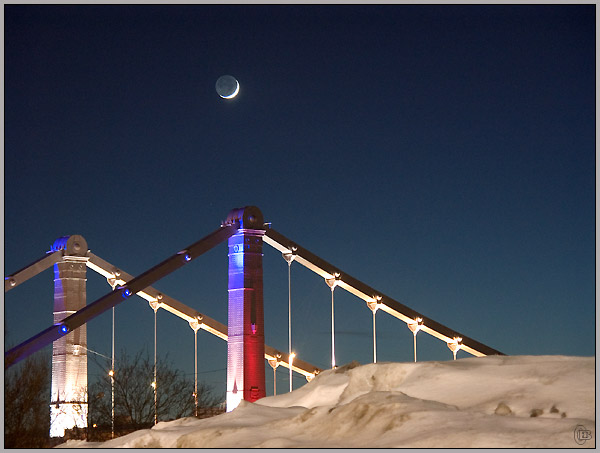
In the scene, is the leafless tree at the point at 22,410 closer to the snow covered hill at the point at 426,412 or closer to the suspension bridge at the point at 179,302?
the suspension bridge at the point at 179,302

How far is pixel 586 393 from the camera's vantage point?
13680 millimetres

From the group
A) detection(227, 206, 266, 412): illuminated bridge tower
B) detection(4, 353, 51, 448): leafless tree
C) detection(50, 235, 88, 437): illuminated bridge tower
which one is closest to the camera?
detection(4, 353, 51, 448): leafless tree

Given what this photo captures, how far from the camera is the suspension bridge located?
4778 centimetres

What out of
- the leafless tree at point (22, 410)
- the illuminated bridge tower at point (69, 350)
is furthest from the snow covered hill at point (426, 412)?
the illuminated bridge tower at point (69, 350)

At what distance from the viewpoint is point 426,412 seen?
13.4m

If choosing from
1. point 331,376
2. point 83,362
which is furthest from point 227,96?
point 331,376

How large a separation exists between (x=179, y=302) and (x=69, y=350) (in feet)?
23.7

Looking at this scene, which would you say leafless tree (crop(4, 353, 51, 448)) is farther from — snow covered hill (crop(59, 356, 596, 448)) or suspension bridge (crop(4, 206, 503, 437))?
snow covered hill (crop(59, 356, 596, 448))

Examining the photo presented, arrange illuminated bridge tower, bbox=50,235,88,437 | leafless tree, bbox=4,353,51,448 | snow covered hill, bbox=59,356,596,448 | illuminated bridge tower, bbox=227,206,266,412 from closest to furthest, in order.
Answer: snow covered hill, bbox=59,356,596,448 → leafless tree, bbox=4,353,51,448 → illuminated bridge tower, bbox=227,206,266,412 → illuminated bridge tower, bbox=50,235,88,437

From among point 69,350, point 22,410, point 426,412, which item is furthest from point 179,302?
point 426,412

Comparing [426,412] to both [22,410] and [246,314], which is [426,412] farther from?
[246,314]

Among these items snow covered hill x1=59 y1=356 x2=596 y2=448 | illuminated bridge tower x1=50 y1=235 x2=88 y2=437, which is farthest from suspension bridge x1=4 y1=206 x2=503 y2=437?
snow covered hill x1=59 y1=356 x2=596 y2=448

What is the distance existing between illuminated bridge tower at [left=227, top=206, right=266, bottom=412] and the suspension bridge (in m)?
0.04

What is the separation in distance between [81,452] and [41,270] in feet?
124
